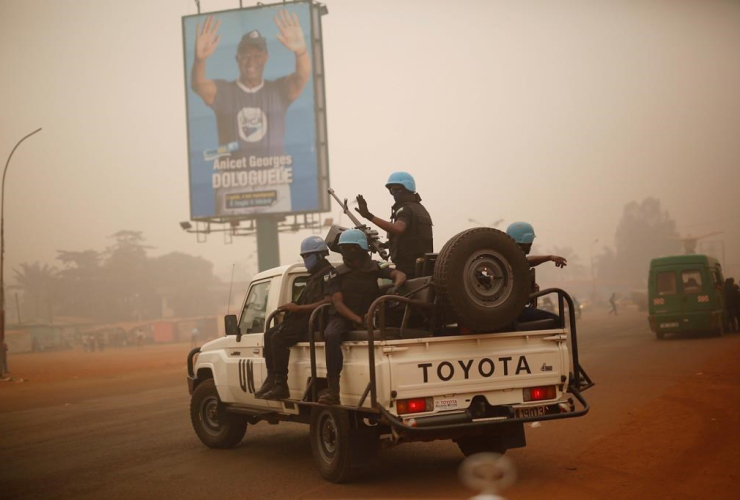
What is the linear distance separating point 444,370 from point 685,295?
21.6 metres

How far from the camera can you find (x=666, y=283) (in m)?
27.4

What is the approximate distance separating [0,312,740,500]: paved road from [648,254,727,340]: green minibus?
11783 mm

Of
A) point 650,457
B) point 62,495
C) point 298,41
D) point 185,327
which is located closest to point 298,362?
point 62,495

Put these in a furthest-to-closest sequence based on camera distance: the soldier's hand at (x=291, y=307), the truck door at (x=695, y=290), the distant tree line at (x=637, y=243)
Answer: the distant tree line at (x=637, y=243), the truck door at (x=695, y=290), the soldier's hand at (x=291, y=307)

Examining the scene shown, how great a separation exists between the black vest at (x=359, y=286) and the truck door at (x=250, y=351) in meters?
1.71

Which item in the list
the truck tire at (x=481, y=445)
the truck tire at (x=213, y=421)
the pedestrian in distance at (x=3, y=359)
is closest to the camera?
the truck tire at (x=481, y=445)

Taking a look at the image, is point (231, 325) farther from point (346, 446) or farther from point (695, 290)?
point (695, 290)

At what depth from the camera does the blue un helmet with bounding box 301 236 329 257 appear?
8.77m

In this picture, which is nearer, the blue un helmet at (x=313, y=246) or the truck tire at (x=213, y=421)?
the blue un helmet at (x=313, y=246)

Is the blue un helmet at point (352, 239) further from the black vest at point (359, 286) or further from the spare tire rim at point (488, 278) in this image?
the spare tire rim at point (488, 278)

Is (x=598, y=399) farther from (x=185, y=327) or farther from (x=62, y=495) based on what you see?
(x=185, y=327)

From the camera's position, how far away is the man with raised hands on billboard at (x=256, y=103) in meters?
50.4

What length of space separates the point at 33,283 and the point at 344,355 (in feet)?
403

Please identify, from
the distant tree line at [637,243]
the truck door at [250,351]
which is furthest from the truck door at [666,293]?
the distant tree line at [637,243]
